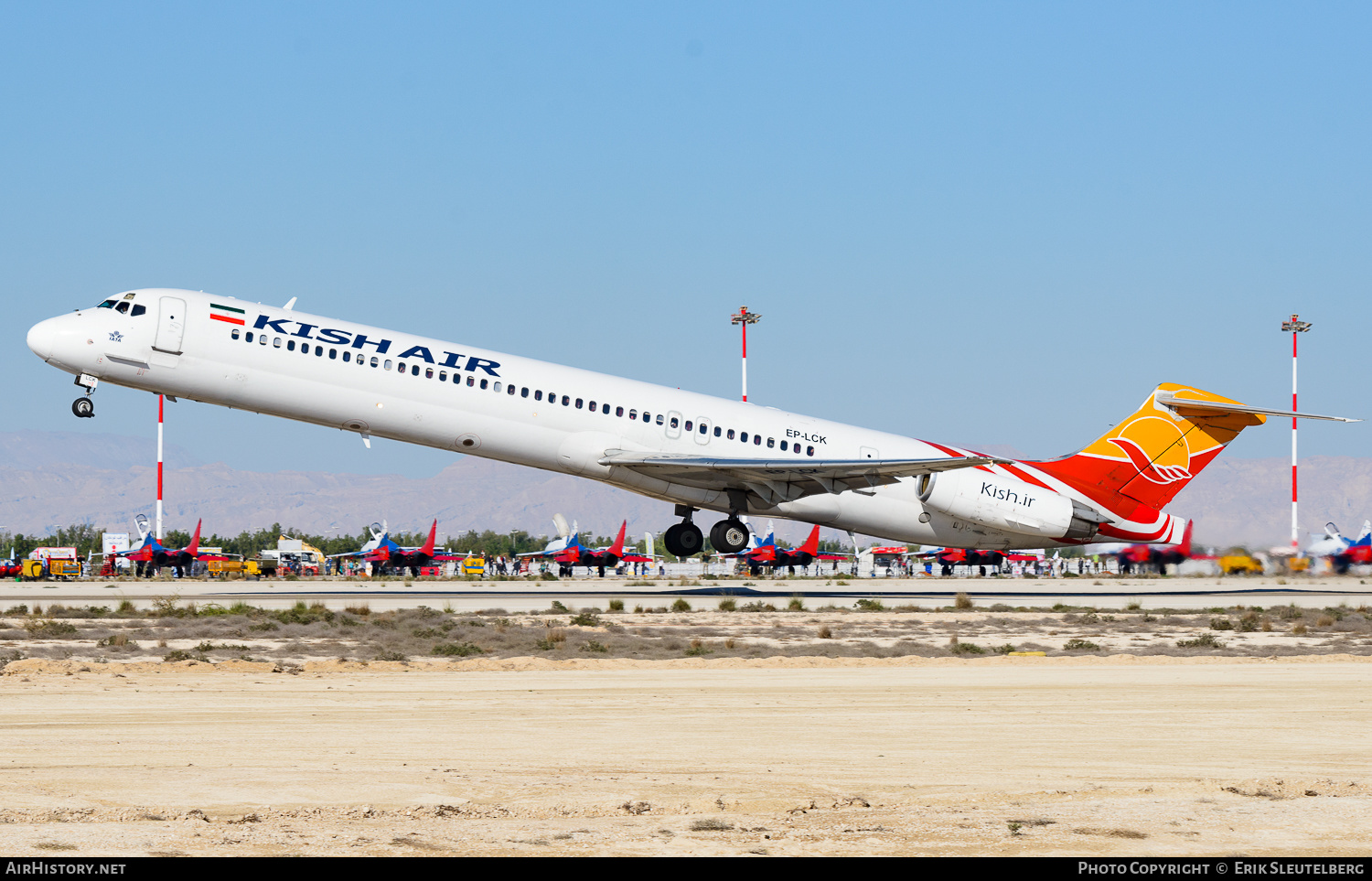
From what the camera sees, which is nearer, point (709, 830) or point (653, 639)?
point (709, 830)

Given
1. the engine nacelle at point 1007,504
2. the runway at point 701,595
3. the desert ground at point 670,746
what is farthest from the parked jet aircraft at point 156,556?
the desert ground at point 670,746

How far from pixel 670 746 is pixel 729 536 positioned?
26198 mm

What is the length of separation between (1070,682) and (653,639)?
Answer: 9.22 metres

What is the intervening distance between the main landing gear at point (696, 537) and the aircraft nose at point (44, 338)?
17385 mm

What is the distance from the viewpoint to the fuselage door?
34.6m

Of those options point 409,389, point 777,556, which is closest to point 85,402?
point 409,389

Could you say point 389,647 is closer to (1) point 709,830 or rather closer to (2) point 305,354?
(2) point 305,354

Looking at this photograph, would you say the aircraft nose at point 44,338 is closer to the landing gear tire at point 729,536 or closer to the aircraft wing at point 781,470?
the aircraft wing at point 781,470

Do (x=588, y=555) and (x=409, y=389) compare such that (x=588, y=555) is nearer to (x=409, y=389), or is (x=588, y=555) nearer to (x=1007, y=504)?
(x=1007, y=504)

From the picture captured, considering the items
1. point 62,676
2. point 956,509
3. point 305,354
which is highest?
point 305,354

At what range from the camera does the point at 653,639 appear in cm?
2680

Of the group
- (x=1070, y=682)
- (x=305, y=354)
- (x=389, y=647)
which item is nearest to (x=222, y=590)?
(x=305, y=354)

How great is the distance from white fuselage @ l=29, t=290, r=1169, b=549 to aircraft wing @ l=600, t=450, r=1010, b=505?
0.32m

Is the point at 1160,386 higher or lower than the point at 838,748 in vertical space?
higher
